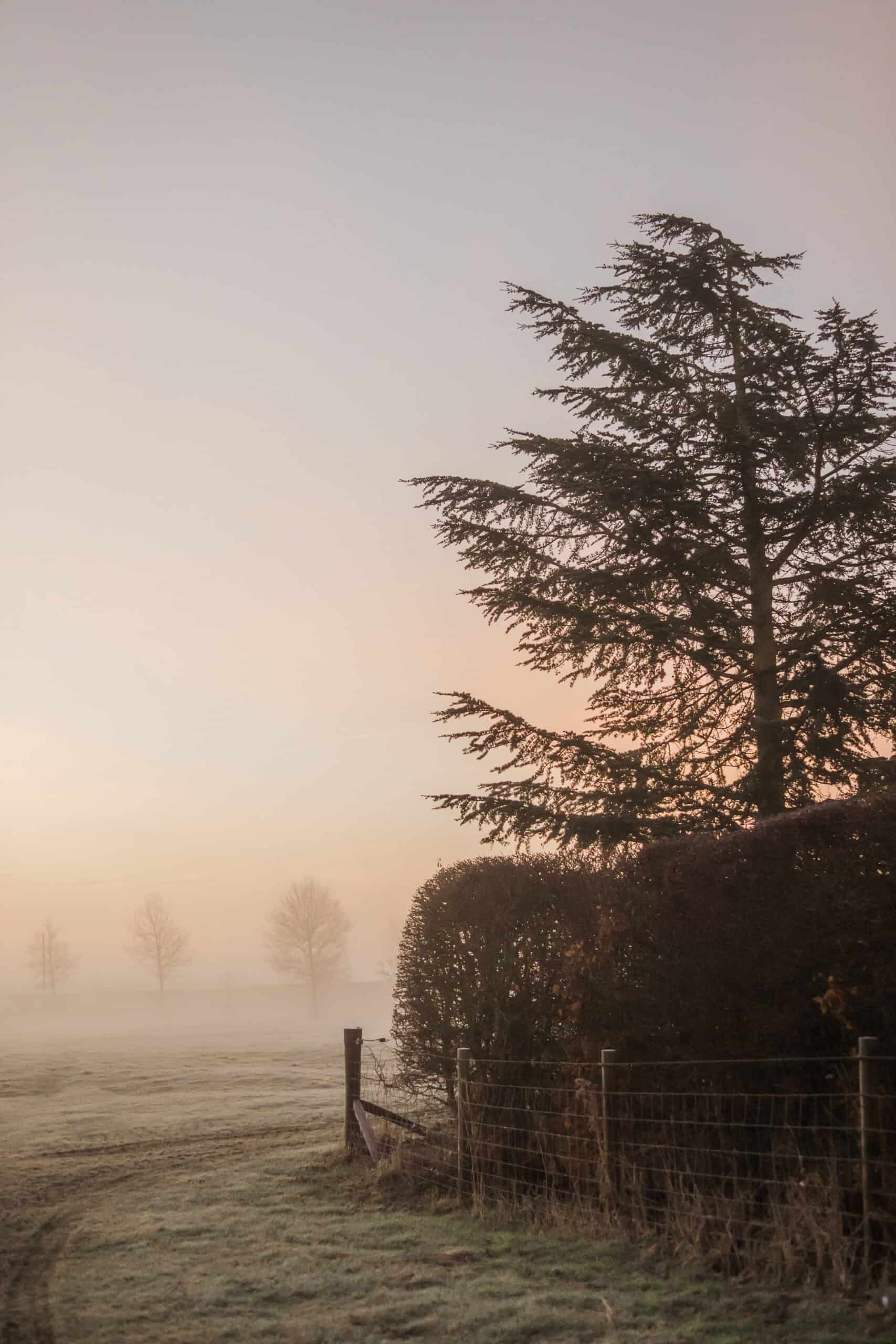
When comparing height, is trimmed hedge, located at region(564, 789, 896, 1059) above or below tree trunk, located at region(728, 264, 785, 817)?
below

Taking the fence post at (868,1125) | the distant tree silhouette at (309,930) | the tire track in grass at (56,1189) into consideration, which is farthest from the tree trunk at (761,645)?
the distant tree silhouette at (309,930)

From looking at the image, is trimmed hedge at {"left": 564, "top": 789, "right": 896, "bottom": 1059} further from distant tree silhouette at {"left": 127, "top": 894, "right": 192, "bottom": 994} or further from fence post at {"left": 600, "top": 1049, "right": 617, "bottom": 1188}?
distant tree silhouette at {"left": 127, "top": 894, "right": 192, "bottom": 994}

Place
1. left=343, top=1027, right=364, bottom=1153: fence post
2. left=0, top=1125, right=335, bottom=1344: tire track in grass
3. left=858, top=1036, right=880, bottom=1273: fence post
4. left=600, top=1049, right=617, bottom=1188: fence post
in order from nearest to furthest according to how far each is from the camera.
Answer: left=858, top=1036, right=880, bottom=1273: fence post → left=0, top=1125, right=335, bottom=1344: tire track in grass → left=600, top=1049, right=617, bottom=1188: fence post → left=343, top=1027, right=364, bottom=1153: fence post

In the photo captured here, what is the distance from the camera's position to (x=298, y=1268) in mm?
8281

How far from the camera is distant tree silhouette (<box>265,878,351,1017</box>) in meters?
72.0

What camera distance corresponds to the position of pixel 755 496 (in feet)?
43.5

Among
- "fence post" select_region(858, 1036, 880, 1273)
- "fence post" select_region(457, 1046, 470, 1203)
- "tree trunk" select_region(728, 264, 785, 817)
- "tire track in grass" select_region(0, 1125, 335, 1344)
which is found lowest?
"tire track in grass" select_region(0, 1125, 335, 1344)

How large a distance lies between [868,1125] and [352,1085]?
8338 millimetres

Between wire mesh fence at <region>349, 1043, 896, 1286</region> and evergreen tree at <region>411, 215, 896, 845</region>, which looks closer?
wire mesh fence at <region>349, 1043, 896, 1286</region>

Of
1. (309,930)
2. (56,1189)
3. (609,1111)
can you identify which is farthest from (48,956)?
(609,1111)

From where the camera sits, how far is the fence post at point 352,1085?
43.3 feet

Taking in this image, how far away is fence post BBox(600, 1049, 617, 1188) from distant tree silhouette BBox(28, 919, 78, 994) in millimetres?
86369

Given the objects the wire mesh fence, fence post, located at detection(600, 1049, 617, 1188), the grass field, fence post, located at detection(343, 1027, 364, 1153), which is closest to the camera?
the grass field

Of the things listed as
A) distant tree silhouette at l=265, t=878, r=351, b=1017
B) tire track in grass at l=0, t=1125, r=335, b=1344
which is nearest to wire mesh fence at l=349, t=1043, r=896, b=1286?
tire track in grass at l=0, t=1125, r=335, b=1344
